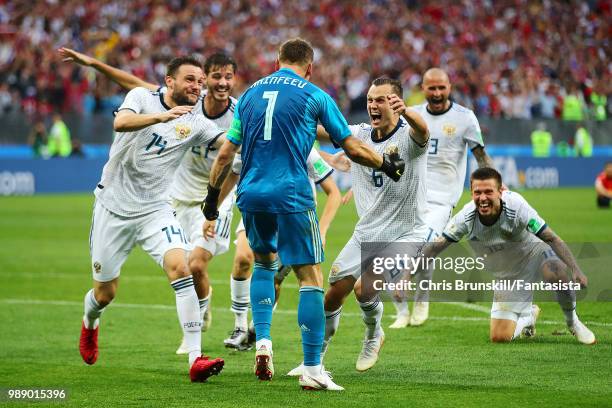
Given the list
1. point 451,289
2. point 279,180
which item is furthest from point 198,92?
point 451,289

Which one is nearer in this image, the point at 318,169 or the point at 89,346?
the point at 89,346

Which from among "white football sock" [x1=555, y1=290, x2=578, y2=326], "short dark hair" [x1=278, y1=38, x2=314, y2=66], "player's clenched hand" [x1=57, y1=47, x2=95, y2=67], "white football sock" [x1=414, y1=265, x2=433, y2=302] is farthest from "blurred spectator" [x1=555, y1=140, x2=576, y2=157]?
"short dark hair" [x1=278, y1=38, x2=314, y2=66]

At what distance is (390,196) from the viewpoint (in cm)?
880

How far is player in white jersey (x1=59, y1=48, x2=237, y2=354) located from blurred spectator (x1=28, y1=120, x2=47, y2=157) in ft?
69.8

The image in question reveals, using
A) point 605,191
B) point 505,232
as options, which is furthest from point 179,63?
point 605,191

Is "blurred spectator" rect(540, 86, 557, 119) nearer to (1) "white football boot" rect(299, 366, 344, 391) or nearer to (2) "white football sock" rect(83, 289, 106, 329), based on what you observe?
(2) "white football sock" rect(83, 289, 106, 329)

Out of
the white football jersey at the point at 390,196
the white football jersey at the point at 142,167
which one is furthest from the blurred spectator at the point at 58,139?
the white football jersey at the point at 390,196

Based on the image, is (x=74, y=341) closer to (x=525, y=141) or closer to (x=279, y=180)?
(x=279, y=180)

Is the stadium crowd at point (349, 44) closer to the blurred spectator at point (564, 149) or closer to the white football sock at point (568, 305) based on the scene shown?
the blurred spectator at point (564, 149)

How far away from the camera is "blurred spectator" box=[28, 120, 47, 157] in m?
31.1

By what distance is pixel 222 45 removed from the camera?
3597 cm

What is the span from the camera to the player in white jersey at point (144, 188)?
28.0 ft

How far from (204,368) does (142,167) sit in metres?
1.86

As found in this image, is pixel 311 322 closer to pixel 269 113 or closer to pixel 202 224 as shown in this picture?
pixel 269 113
